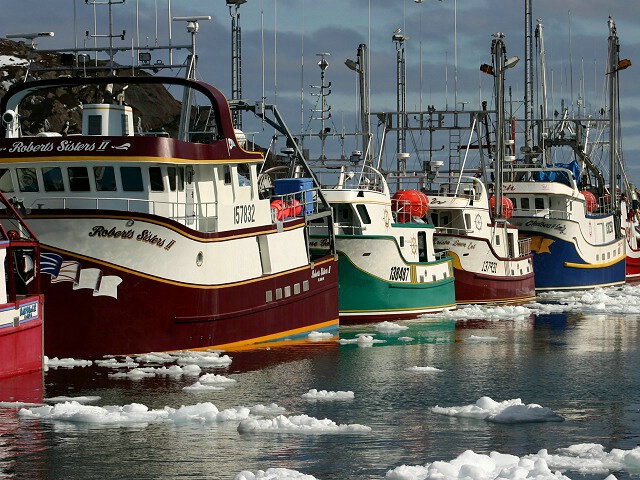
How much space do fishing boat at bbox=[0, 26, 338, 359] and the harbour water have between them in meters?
0.99

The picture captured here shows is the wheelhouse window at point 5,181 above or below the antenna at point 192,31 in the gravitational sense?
below

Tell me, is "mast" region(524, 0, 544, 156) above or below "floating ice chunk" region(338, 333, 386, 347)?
above

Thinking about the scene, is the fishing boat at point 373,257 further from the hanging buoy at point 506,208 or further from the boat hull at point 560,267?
the boat hull at point 560,267

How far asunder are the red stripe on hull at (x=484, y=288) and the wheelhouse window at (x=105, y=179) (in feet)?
73.2

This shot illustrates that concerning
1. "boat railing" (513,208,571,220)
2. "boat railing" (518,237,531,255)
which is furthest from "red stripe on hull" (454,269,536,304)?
"boat railing" (513,208,571,220)

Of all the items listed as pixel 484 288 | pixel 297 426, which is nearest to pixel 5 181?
pixel 297 426

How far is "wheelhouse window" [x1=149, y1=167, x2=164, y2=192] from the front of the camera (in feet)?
97.3

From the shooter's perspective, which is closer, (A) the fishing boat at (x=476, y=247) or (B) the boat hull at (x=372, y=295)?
(B) the boat hull at (x=372, y=295)

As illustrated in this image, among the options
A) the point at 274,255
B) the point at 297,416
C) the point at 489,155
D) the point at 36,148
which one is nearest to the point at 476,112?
the point at 489,155

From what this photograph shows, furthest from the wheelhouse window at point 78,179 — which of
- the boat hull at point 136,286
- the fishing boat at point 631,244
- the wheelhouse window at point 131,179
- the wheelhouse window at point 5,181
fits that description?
the fishing boat at point 631,244

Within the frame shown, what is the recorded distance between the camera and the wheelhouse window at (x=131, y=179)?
29.4 meters

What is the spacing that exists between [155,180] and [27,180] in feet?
9.26

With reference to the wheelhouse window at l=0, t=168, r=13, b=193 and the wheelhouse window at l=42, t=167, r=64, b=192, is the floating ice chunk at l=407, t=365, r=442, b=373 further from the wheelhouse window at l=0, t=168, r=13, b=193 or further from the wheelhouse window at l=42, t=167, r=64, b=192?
the wheelhouse window at l=0, t=168, r=13, b=193

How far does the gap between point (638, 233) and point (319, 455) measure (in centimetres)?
6073
